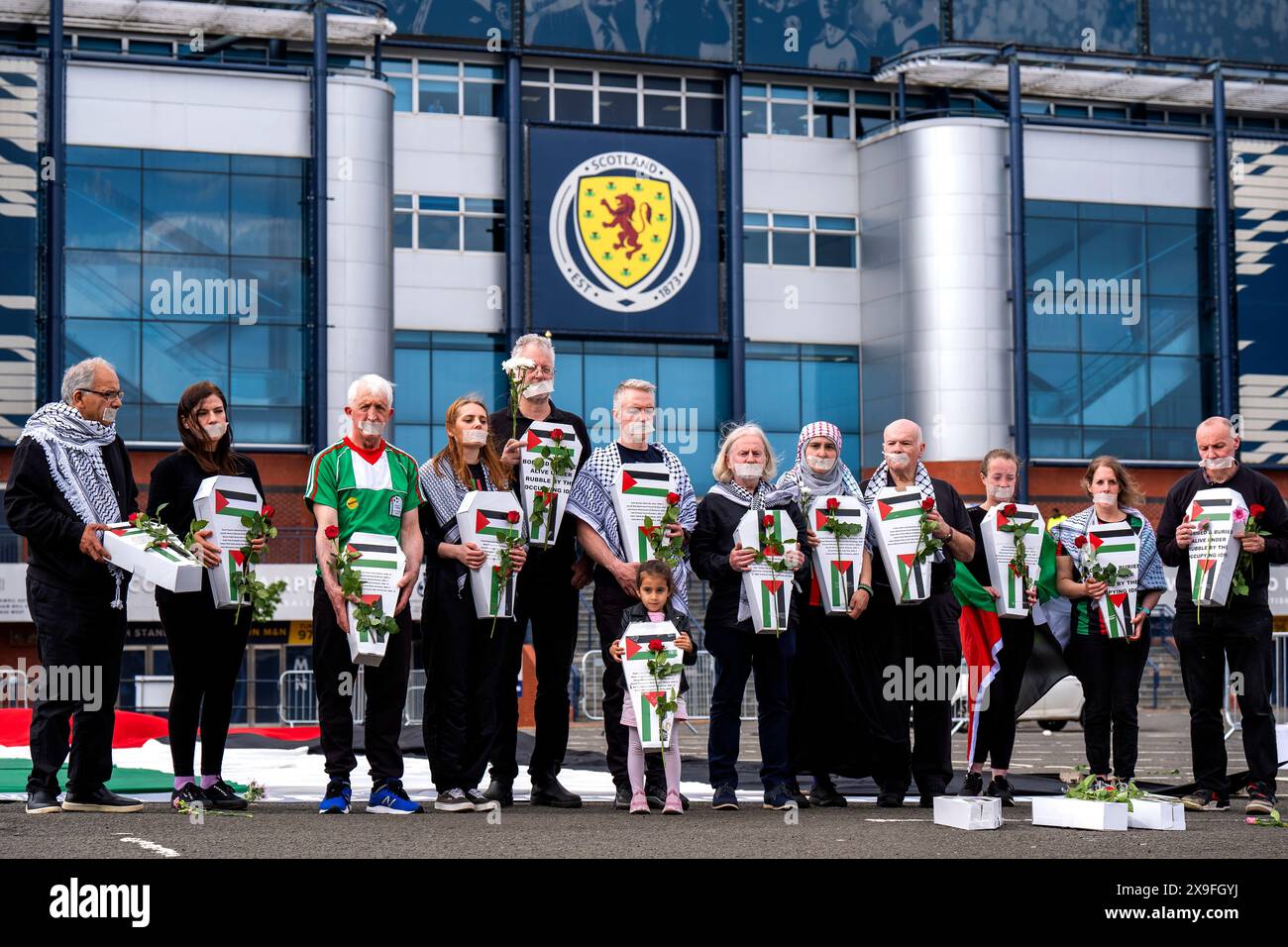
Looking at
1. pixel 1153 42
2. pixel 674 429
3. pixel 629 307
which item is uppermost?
pixel 1153 42

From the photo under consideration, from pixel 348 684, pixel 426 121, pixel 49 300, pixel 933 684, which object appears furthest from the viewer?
pixel 426 121

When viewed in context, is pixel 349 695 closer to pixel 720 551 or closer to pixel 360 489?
pixel 360 489

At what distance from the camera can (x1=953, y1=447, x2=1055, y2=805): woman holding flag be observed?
11.1 m

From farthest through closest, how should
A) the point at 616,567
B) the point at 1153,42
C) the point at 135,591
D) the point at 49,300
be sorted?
1. the point at 1153,42
2. the point at 49,300
3. the point at 135,591
4. the point at 616,567

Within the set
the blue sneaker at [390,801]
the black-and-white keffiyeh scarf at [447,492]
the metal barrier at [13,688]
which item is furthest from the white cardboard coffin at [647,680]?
the metal barrier at [13,688]

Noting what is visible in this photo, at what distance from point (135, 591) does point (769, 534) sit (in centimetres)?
2657

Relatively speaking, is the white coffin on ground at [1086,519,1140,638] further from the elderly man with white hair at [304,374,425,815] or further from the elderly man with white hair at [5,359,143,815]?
the elderly man with white hair at [5,359,143,815]

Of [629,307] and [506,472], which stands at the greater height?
[629,307]

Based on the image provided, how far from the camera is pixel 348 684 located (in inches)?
379

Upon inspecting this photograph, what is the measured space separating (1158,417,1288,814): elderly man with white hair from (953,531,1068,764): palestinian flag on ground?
73 centimetres

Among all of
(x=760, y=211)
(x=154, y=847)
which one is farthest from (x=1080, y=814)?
(x=760, y=211)

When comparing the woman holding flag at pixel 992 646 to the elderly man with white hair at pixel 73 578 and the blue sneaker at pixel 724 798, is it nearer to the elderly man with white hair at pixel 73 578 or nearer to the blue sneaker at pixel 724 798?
the blue sneaker at pixel 724 798

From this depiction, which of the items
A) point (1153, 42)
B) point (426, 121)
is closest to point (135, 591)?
point (426, 121)

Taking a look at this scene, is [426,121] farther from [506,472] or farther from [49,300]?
[506,472]
